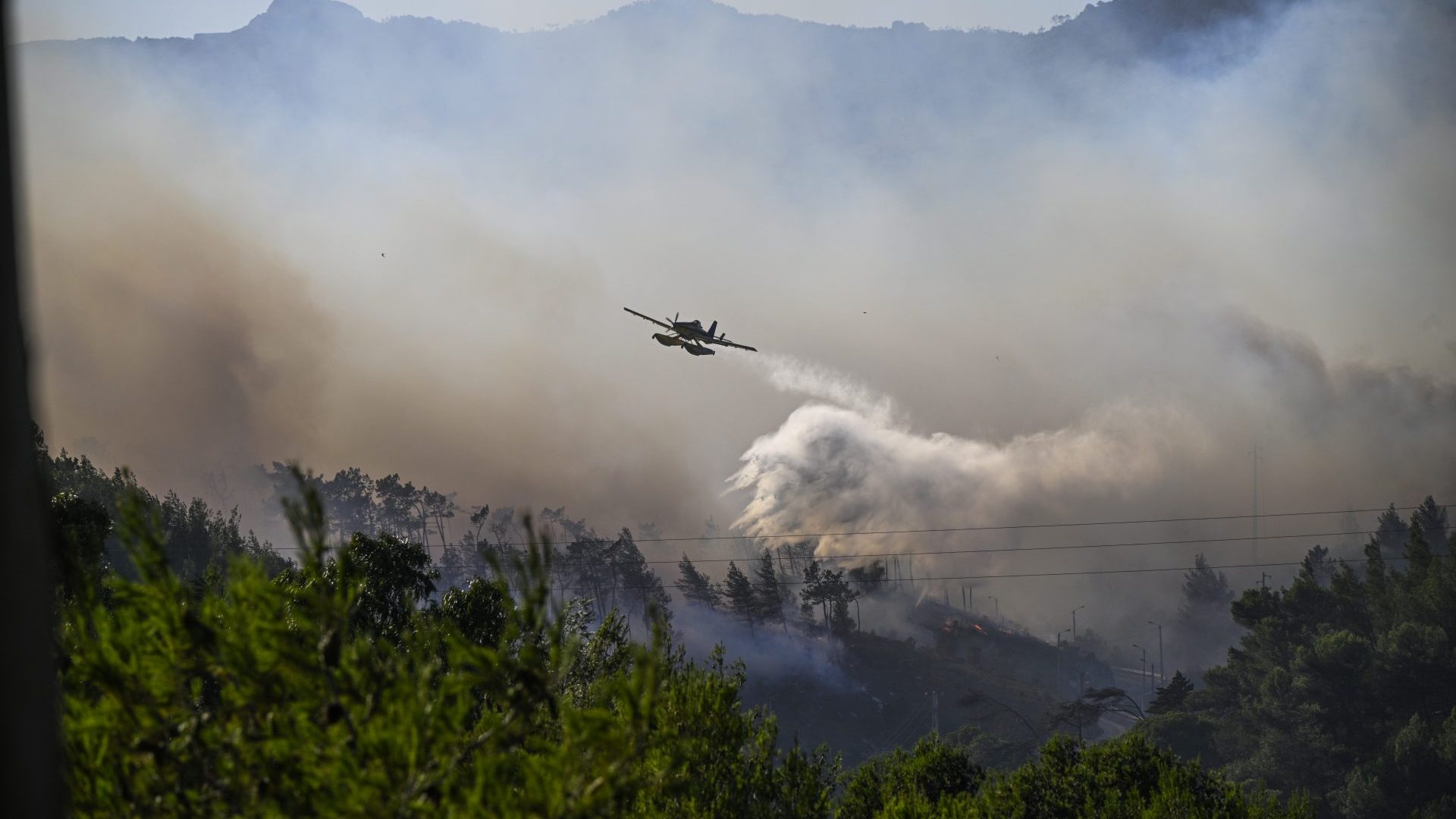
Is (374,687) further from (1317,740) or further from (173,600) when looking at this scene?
(1317,740)

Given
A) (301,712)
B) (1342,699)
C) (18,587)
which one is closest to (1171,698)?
(1342,699)

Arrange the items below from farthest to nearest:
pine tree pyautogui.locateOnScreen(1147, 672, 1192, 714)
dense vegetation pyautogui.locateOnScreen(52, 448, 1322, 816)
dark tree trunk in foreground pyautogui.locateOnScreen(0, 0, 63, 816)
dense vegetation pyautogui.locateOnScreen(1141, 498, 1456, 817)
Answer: pine tree pyautogui.locateOnScreen(1147, 672, 1192, 714) → dense vegetation pyautogui.locateOnScreen(1141, 498, 1456, 817) → dense vegetation pyautogui.locateOnScreen(52, 448, 1322, 816) → dark tree trunk in foreground pyautogui.locateOnScreen(0, 0, 63, 816)

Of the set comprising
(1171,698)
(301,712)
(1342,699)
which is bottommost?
(1171,698)

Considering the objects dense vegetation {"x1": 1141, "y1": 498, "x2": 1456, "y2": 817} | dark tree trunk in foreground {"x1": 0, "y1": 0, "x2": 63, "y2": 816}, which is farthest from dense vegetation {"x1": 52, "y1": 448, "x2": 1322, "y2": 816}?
dense vegetation {"x1": 1141, "y1": 498, "x2": 1456, "y2": 817}

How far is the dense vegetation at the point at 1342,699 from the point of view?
14850 cm

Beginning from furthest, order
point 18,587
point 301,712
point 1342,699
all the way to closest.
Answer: point 1342,699 → point 301,712 → point 18,587

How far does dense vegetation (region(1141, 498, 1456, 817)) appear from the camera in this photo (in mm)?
148500

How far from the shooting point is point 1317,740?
6289 inches

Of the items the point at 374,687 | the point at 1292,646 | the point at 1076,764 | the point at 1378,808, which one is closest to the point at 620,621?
the point at 1076,764

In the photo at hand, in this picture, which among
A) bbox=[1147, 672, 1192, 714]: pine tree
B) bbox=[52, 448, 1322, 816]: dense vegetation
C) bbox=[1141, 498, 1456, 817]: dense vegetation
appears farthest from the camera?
bbox=[1147, 672, 1192, 714]: pine tree

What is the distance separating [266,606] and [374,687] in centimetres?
196

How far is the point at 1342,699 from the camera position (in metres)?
166

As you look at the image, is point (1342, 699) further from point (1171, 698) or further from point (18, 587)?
point (18, 587)

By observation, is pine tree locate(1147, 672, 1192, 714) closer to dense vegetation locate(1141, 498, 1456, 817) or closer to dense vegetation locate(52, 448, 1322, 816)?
dense vegetation locate(1141, 498, 1456, 817)
